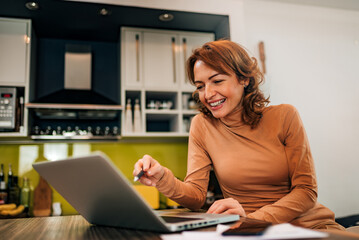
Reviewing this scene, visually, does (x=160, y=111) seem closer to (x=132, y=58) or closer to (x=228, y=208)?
(x=132, y=58)

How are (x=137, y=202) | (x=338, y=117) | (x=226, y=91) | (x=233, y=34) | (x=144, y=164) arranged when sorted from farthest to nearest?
1. (x=338, y=117)
2. (x=233, y=34)
3. (x=226, y=91)
4. (x=144, y=164)
5. (x=137, y=202)

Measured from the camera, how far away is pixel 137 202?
0.64m

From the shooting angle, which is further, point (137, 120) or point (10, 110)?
point (137, 120)

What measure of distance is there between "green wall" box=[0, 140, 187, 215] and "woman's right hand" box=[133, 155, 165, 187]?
2.02 m

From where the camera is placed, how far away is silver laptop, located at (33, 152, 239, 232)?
62 cm

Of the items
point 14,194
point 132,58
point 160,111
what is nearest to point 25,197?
point 14,194

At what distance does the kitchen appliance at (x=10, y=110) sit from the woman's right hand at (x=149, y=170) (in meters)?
2.01

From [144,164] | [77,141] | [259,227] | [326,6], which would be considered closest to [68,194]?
[144,164]

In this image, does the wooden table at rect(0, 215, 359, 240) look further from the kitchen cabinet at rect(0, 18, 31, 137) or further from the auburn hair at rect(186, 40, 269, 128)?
the kitchen cabinet at rect(0, 18, 31, 137)

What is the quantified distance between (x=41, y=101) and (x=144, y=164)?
203 cm

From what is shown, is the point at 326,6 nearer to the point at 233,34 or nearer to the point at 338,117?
the point at 338,117

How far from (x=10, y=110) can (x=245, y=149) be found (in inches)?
84.3

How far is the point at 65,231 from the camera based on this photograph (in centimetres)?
76

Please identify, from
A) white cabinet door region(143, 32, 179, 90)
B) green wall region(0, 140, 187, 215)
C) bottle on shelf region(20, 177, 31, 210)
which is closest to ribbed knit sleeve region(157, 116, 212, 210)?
white cabinet door region(143, 32, 179, 90)
